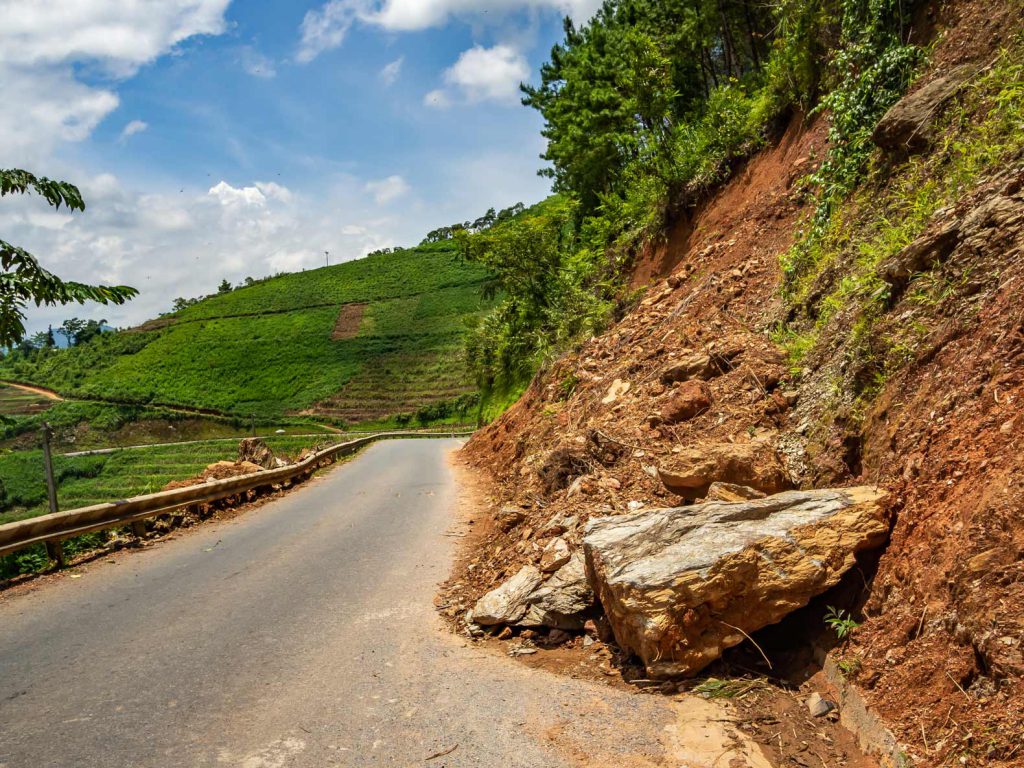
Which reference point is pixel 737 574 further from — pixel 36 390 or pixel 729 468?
pixel 36 390

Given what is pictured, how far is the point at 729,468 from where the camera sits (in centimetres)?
549

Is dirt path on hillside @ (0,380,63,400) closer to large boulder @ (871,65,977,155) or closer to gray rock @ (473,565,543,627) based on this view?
gray rock @ (473,565,543,627)

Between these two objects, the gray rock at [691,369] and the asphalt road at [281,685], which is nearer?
the asphalt road at [281,685]

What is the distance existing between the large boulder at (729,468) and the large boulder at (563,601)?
3.96ft

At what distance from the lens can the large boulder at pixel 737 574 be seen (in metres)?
3.97

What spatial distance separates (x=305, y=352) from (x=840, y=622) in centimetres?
9131

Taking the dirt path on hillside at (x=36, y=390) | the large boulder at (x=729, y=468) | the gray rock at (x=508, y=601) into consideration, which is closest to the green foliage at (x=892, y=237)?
the large boulder at (x=729, y=468)

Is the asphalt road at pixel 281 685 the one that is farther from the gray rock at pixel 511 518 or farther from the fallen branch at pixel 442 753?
the gray rock at pixel 511 518

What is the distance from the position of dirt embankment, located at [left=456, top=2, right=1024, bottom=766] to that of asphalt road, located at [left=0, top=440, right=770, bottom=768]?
3.65 feet

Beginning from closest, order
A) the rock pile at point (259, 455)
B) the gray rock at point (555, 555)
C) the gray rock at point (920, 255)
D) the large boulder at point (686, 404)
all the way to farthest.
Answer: the gray rock at point (920, 255), the gray rock at point (555, 555), the large boulder at point (686, 404), the rock pile at point (259, 455)

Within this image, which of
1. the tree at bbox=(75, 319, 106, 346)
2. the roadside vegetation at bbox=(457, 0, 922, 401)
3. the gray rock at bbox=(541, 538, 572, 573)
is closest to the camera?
the gray rock at bbox=(541, 538, 572, 573)

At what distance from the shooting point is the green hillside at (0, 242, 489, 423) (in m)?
76.2

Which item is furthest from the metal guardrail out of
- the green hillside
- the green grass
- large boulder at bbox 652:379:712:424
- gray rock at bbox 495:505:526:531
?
the green hillside

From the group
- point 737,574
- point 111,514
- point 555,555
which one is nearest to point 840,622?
point 737,574
